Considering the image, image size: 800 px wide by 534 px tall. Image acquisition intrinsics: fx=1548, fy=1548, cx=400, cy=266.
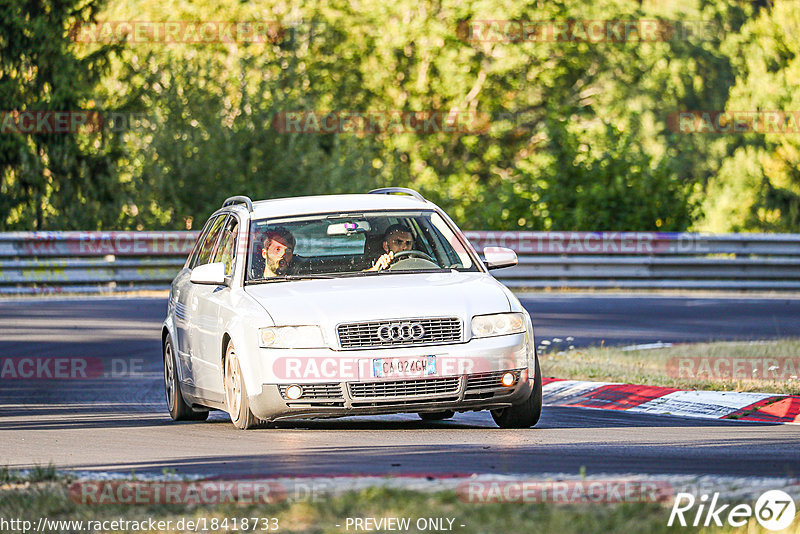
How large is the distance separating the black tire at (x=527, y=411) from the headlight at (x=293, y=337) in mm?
1411

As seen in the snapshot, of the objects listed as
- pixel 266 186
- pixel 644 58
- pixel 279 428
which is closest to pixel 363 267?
pixel 279 428

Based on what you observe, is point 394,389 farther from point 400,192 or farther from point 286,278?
point 400,192

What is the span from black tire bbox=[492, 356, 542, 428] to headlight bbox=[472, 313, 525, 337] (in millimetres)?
A: 291

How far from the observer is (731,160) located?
51.4m

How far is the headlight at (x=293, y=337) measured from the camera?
953 cm

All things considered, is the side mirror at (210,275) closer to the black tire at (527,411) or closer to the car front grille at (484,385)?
the car front grille at (484,385)

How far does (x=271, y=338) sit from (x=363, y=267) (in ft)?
4.39

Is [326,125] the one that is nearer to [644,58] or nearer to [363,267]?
[644,58]

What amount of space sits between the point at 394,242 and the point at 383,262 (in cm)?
25

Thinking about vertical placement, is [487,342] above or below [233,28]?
below

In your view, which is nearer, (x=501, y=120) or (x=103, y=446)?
(x=103, y=446)

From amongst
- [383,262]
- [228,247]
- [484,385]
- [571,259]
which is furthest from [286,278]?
[571,259]

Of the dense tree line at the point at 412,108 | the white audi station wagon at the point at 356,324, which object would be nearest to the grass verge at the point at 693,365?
the white audi station wagon at the point at 356,324

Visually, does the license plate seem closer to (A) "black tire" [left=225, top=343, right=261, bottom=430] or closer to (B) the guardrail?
(A) "black tire" [left=225, top=343, right=261, bottom=430]
